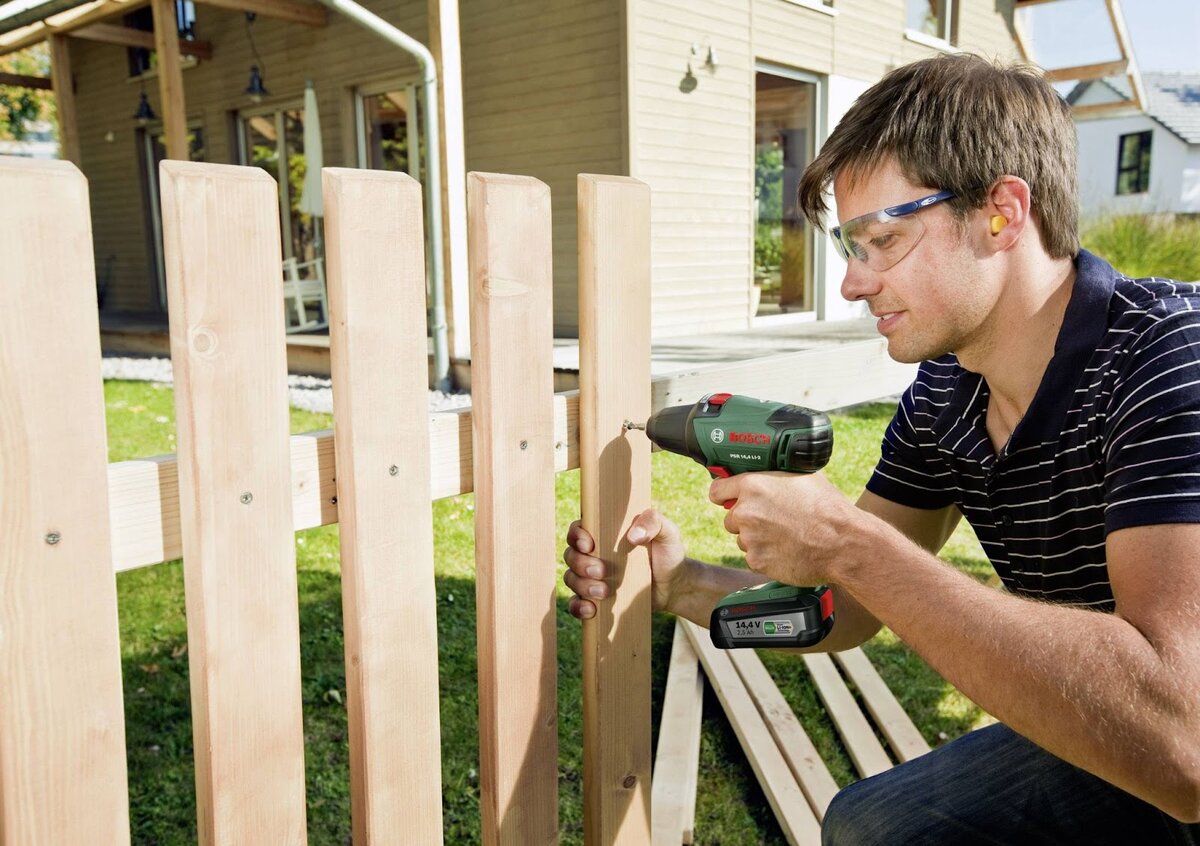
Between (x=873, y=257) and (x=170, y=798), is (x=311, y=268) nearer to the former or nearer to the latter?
(x=170, y=798)

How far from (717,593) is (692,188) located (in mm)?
8713

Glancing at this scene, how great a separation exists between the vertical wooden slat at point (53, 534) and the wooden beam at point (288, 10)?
10.1m

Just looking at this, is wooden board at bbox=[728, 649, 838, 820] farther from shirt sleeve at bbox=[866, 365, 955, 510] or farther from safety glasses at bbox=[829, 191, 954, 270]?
safety glasses at bbox=[829, 191, 954, 270]

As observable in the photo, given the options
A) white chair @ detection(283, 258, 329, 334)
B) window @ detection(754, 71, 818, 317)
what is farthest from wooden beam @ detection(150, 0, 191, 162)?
window @ detection(754, 71, 818, 317)

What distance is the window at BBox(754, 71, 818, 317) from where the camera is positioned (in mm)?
11375

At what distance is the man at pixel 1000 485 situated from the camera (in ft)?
4.42

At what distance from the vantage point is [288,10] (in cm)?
1109

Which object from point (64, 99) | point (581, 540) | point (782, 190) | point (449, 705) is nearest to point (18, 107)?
point (64, 99)

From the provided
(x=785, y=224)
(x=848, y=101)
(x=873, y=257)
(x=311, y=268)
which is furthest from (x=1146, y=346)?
(x=311, y=268)

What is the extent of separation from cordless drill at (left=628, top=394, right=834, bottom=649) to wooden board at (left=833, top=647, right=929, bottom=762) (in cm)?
137

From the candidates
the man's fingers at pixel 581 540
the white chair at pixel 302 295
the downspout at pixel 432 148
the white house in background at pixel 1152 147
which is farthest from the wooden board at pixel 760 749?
the white house in background at pixel 1152 147

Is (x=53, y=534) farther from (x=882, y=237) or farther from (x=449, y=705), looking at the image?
(x=449, y=705)

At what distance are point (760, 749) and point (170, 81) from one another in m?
9.75

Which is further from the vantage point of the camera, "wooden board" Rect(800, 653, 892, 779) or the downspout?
the downspout
